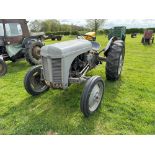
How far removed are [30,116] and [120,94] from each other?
2.13m

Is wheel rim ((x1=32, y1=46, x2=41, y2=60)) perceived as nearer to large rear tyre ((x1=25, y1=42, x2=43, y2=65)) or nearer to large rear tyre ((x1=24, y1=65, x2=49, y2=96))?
large rear tyre ((x1=25, y1=42, x2=43, y2=65))

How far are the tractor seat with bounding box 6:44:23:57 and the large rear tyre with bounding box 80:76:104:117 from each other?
501 cm

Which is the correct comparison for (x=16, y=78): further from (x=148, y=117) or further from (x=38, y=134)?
(x=148, y=117)

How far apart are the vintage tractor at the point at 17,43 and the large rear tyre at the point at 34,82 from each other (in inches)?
129

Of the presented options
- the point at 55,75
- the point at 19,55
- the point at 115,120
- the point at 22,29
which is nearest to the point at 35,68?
the point at 55,75

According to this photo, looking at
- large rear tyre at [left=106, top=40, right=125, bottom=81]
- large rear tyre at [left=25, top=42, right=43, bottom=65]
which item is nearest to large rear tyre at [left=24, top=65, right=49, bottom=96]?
large rear tyre at [left=106, top=40, right=125, bottom=81]

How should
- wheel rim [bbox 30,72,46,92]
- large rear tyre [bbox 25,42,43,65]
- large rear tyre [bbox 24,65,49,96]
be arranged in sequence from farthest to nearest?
1. large rear tyre [bbox 25,42,43,65]
2. wheel rim [bbox 30,72,46,92]
3. large rear tyre [bbox 24,65,49,96]

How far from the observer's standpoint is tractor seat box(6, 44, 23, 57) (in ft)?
25.0

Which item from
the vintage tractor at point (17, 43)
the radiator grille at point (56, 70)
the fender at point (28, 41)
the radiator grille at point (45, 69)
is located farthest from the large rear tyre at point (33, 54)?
the radiator grille at point (56, 70)

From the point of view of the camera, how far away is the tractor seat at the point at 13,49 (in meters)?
7.63

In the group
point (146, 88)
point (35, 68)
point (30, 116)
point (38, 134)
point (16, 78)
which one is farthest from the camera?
point (16, 78)

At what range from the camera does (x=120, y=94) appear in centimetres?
458

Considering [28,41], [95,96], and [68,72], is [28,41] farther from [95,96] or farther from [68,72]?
[95,96]

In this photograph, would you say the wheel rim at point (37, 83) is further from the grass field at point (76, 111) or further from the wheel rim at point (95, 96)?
the wheel rim at point (95, 96)
